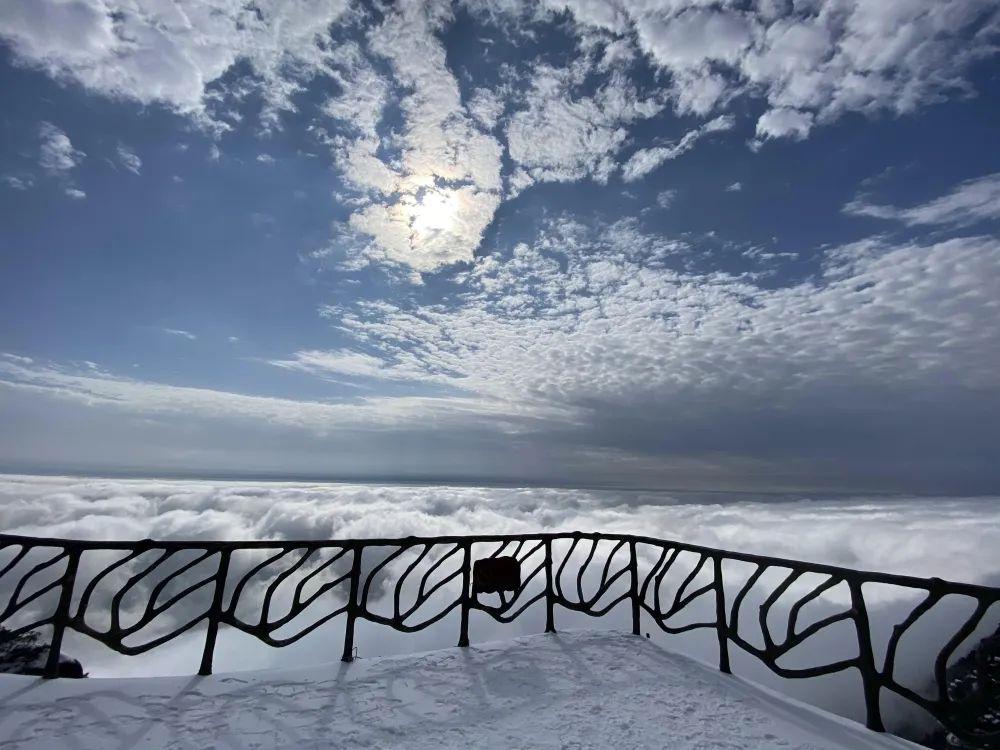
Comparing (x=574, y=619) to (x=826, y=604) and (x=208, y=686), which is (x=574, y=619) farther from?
(x=826, y=604)

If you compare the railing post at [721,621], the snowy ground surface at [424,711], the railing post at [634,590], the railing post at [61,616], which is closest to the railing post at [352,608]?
the snowy ground surface at [424,711]

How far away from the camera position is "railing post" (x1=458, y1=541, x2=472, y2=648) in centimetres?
604

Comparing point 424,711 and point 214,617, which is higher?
point 214,617

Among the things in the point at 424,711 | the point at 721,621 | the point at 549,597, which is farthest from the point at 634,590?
the point at 424,711

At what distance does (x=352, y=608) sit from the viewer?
18.1 ft

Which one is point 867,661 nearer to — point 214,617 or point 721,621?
point 721,621

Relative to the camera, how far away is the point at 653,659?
5.70 metres

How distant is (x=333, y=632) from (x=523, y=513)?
176 ft

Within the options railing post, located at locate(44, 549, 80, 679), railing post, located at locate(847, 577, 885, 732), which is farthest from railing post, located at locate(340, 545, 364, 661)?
railing post, located at locate(847, 577, 885, 732)

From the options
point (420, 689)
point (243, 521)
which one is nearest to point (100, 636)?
point (420, 689)

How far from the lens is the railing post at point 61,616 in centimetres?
462

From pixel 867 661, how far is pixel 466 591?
405 cm

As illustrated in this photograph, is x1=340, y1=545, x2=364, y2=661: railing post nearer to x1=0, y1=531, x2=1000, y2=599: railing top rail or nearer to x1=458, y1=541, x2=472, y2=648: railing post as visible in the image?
x1=0, y1=531, x2=1000, y2=599: railing top rail

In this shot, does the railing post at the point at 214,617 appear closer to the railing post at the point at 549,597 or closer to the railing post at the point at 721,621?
the railing post at the point at 549,597
